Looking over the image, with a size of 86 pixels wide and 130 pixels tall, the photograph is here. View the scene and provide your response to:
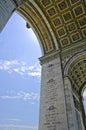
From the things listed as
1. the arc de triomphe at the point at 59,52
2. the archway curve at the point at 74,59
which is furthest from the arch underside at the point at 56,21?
the archway curve at the point at 74,59

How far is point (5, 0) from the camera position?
190 inches

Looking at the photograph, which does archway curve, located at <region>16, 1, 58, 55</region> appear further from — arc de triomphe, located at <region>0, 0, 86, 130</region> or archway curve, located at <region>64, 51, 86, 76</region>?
archway curve, located at <region>64, 51, 86, 76</region>

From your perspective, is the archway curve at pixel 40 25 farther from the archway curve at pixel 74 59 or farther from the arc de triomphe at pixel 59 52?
the archway curve at pixel 74 59

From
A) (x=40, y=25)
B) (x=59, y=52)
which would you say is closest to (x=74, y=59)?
(x=59, y=52)

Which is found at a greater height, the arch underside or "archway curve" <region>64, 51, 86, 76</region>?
the arch underside

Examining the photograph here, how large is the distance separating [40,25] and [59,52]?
2.96 metres

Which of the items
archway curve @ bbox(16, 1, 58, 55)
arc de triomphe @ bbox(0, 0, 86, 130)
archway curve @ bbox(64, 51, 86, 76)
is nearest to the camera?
arc de triomphe @ bbox(0, 0, 86, 130)

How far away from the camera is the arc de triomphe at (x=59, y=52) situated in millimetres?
9875

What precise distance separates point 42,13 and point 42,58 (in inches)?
143

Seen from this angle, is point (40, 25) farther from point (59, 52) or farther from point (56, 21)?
point (59, 52)

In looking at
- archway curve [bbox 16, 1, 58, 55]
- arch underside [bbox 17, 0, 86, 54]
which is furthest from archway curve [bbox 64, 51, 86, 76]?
archway curve [bbox 16, 1, 58, 55]

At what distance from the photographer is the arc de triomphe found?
988cm

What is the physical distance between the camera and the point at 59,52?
12.2m

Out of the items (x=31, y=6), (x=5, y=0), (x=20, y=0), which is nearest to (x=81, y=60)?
(x=31, y=6)
